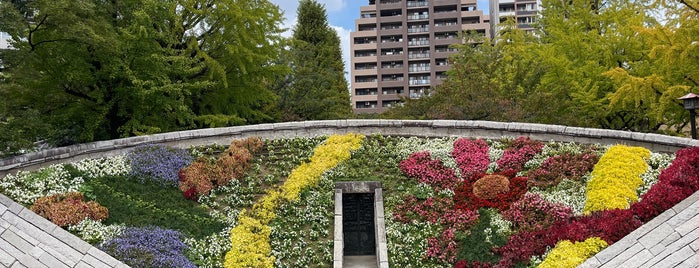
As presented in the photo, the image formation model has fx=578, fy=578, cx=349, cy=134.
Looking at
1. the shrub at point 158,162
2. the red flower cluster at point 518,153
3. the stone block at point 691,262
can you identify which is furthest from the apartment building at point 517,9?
the stone block at point 691,262

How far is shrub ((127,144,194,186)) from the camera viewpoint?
18422mm

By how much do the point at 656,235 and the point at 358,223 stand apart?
8.26 meters

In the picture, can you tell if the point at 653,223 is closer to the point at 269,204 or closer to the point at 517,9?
the point at 269,204

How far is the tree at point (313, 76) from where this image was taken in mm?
33656

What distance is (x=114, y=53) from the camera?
2031 centimetres

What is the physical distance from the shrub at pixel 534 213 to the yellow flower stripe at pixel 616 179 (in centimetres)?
70

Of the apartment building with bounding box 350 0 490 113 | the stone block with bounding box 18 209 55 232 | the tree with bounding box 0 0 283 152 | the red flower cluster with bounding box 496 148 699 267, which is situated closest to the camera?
the red flower cluster with bounding box 496 148 699 267

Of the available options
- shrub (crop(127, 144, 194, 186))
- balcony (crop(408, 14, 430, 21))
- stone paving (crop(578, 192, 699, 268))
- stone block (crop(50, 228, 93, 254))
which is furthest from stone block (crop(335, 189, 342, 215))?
balcony (crop(408, 14, 430, 21))

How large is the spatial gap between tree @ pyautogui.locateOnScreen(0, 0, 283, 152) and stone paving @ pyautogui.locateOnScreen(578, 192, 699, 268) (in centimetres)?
1534

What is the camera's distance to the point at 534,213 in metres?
16.0

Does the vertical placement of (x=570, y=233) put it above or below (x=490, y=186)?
below

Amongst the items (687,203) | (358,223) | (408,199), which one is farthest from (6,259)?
(687,203)

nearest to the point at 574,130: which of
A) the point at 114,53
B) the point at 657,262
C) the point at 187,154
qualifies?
the point at 657,262

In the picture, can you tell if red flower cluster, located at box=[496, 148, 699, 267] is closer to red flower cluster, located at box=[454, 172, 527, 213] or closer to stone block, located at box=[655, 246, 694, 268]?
stone block, located at box=[655, 246, 694, 268]
